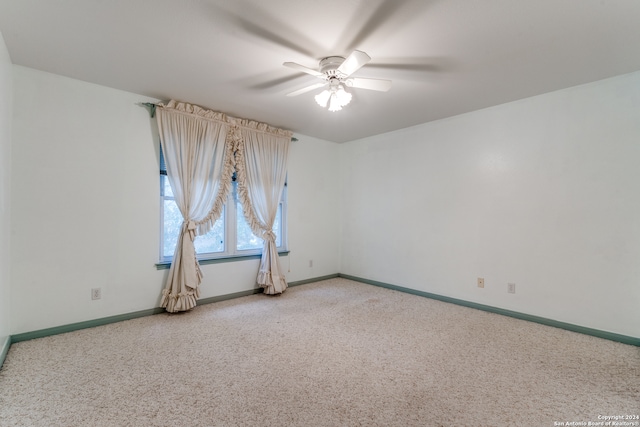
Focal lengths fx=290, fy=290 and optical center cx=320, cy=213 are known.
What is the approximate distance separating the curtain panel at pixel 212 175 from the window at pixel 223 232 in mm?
142

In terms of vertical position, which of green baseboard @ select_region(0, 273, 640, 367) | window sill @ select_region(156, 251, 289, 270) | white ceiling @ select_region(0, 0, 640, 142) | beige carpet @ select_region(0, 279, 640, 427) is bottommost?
beige carpet @ select_region(0, 279, 640, 427)

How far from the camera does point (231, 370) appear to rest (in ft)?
7.02

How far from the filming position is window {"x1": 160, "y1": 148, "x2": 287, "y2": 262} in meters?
3.43

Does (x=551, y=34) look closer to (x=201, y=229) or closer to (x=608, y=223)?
(x=608, y=223)

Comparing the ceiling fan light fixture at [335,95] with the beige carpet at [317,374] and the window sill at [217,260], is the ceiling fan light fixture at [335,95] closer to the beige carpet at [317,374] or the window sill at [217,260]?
the beige carpet at [317,374]

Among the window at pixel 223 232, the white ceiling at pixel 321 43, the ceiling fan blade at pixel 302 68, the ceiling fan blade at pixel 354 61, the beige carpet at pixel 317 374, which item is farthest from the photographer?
the window at pixel 223 232

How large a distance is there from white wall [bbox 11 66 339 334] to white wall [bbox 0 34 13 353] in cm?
11

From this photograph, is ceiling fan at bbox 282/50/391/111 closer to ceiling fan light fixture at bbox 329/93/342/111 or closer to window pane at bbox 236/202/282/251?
ceiling fan light fixture at bbox 329/93/342/111

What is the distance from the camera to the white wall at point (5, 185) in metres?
2.21

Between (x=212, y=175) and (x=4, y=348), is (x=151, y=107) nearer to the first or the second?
(x=212, y=175)

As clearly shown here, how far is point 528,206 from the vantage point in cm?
319

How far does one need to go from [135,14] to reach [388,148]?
352 centimetres

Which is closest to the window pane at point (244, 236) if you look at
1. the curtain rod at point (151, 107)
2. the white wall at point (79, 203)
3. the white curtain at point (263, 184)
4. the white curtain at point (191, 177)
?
the white curtain at point (263, 184)

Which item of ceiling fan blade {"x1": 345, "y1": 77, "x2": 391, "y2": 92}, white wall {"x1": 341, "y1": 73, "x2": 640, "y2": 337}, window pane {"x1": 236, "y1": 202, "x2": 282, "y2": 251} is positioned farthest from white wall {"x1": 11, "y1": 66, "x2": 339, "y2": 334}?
white wall {"x1": 341, "y1": 73, "x2": 640, "y2": 337}
